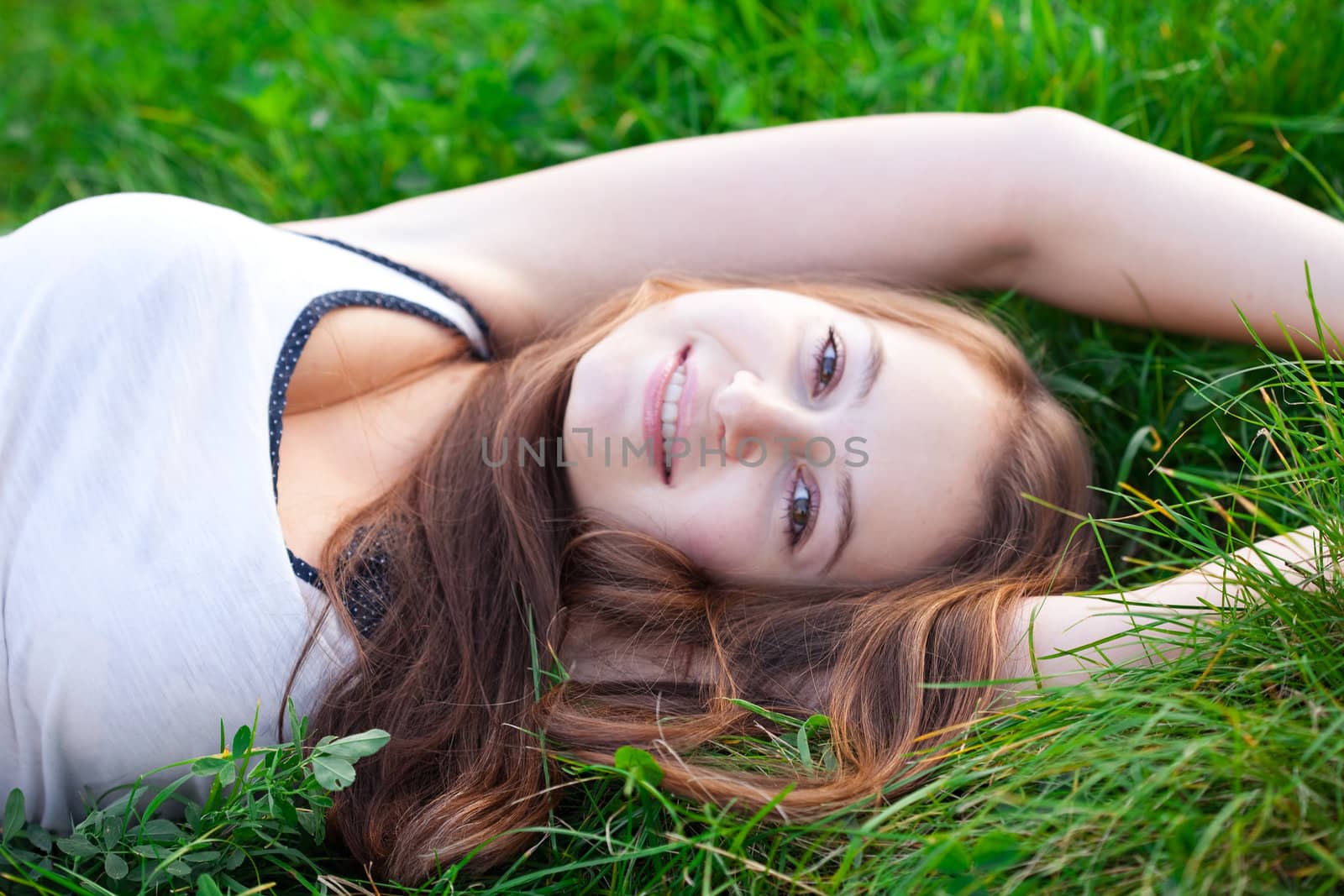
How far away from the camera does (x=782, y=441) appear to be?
5.80 feet

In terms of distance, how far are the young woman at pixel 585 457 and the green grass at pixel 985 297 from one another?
0.33 ft

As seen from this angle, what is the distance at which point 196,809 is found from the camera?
1.46 meters

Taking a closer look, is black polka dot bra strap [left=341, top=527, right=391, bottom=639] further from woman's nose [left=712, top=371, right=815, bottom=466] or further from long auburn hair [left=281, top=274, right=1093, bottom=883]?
woman's nose [left=712, top=371, right=815, bottom=466]

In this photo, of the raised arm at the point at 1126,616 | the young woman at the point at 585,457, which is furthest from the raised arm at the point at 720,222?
the raised arm at the point at 1126,616

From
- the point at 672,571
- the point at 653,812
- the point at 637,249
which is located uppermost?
the point at 637,249

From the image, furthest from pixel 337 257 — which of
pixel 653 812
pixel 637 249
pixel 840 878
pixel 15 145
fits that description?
pixel 15 145

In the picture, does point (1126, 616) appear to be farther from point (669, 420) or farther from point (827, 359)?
point (669, 420)

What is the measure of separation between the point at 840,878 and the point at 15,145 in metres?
3.25

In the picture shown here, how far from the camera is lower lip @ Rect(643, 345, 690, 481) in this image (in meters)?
1.79

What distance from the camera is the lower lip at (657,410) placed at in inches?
70.7

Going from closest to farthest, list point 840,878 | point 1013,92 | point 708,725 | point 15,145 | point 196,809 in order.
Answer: point 840,878 → point 196,809 → point 708,725 → point 1013,92 → point 15,145

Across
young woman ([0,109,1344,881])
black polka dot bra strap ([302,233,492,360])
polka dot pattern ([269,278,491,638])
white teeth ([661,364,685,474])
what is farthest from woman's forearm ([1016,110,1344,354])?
polka dot pattern ([269,278,491,638])

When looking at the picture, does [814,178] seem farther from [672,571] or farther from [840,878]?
[840,878]

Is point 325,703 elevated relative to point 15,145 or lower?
lower
